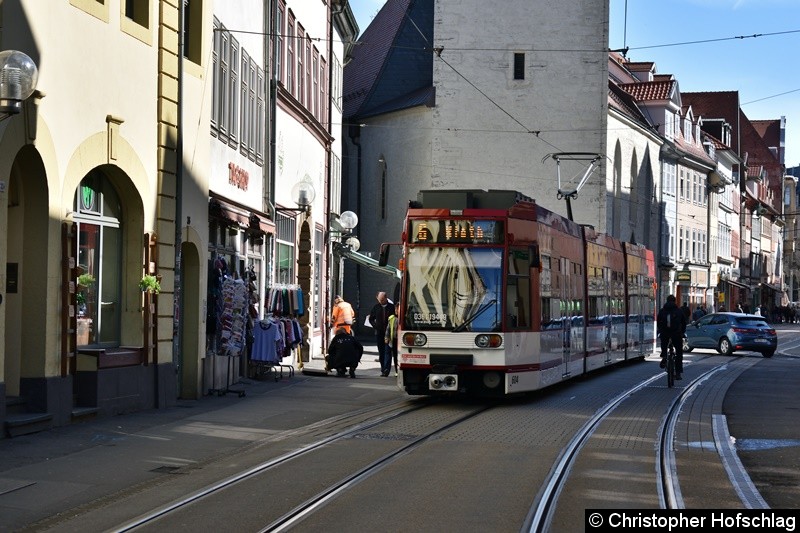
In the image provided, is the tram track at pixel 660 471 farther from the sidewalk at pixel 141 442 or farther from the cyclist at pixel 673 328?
the cyclist at pixel 673 328

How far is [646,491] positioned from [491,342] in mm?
8192

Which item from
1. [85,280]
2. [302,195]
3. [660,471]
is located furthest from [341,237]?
[660,471]

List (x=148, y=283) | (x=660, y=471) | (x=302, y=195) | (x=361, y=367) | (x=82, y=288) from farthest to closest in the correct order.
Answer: (x=361, y=367), (x=302, y=195), (x=148, y=283), (x=82, y=288), (x=660, y=471)

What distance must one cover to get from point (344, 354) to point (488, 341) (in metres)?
8.15

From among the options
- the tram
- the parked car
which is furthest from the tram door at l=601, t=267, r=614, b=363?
the parked car

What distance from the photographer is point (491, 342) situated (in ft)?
63.0

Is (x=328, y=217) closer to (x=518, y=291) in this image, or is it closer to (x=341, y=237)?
(x=341, y=237)

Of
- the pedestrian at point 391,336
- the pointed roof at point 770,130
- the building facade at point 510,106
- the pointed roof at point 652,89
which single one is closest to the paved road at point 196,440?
the pedestrian at point 391,336

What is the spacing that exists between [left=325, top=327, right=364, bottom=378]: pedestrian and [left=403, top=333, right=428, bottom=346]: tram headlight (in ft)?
24.6

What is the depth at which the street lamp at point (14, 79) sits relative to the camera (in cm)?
1328

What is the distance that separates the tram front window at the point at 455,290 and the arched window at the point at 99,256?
4.33 m

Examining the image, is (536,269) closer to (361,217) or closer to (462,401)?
(462,401)

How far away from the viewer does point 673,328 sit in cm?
2547

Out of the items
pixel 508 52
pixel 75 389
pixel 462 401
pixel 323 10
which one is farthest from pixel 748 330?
pixel 75 389
